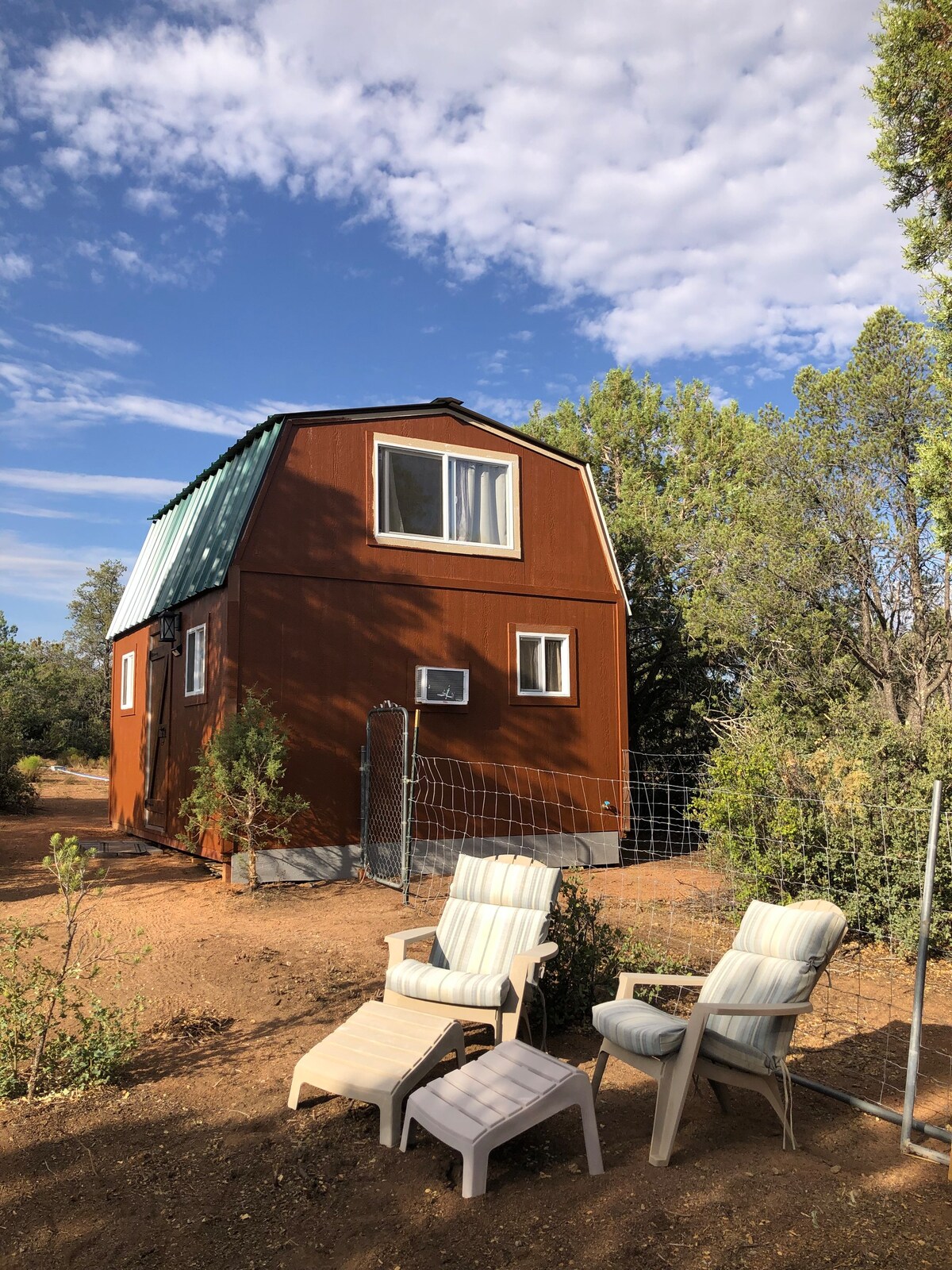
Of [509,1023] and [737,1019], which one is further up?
[737,1019]

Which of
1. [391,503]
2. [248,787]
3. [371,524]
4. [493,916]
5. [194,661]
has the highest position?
[391,503]

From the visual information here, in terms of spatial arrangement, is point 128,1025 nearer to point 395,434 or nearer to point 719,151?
point 395,434

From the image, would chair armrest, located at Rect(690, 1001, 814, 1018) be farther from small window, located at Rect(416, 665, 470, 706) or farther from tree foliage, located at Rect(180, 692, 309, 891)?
small window, located at Rect(416, 665, 470, 706)

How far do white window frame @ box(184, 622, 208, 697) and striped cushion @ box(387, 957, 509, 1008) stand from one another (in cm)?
633

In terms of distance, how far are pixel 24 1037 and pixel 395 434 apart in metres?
8.00

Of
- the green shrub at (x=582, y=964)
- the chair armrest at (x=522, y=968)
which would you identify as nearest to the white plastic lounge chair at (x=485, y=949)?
the chair armrest at (x=522, y=968)

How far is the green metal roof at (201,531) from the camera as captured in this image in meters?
9.70

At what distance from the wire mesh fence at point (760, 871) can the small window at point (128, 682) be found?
541 centimetres

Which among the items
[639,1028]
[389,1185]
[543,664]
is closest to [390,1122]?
[389,1185]

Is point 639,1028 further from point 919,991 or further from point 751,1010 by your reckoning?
point 919,991

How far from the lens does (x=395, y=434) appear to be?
10.5 m

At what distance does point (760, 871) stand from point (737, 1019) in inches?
143

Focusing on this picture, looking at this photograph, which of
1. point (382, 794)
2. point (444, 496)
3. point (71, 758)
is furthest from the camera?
point (71, 758)

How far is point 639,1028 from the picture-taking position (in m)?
3.45
